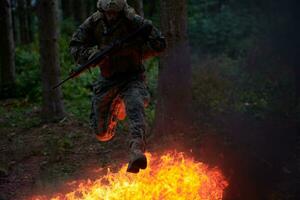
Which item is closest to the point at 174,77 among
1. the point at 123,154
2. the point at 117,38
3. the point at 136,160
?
the point at 123,154

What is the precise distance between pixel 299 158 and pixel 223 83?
563cm

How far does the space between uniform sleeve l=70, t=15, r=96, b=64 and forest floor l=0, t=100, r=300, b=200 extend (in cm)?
364

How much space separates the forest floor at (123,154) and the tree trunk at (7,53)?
4.48 m

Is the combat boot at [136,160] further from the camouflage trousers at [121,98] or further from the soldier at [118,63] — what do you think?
the camouflage trousers at [121,98]

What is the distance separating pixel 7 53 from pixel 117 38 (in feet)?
39.4

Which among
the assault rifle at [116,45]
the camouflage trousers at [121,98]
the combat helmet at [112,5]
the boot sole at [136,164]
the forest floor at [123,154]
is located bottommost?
the forest floor at [123,154]

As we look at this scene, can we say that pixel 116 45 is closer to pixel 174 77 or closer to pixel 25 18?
pixel 174 77

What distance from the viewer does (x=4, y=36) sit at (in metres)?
17.0

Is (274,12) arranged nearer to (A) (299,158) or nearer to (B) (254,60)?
(B) (254,60)

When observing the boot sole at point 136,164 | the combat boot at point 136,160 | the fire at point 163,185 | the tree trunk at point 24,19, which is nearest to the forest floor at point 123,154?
the fire at point 163,185

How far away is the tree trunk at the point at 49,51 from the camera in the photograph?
12.1 m

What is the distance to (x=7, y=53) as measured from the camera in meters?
17.3

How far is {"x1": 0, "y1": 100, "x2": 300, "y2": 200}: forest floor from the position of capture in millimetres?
9352

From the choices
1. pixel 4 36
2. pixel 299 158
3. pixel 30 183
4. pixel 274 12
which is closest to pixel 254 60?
pixel 274 12
